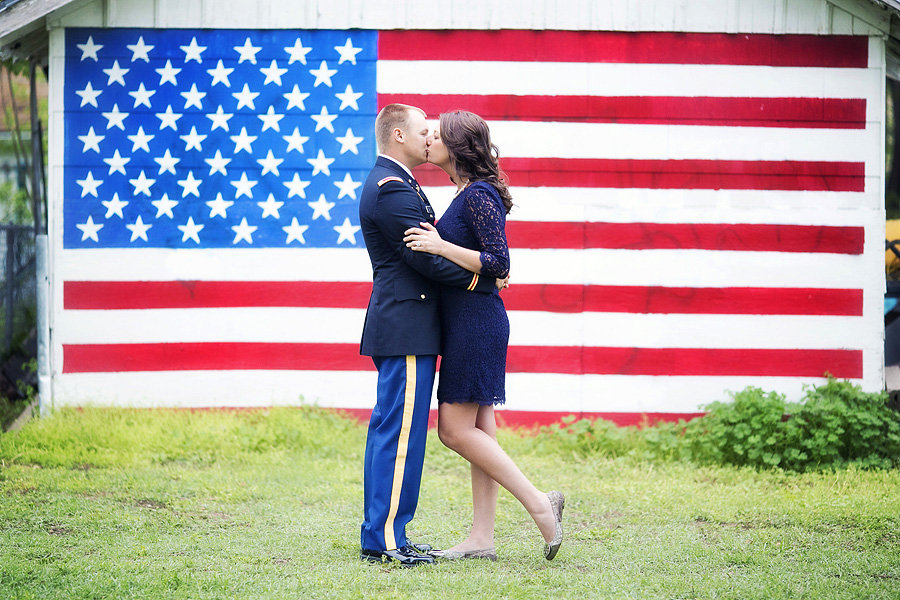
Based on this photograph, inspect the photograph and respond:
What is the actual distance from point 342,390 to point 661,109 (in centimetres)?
327

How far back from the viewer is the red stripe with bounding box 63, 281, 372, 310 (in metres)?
6.90

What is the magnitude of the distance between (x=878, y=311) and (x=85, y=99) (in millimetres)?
6245

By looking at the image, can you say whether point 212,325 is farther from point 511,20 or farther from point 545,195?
point 511,20

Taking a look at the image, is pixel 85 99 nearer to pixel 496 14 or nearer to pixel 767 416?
pixel 496 14

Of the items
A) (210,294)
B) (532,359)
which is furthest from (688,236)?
(210,294)

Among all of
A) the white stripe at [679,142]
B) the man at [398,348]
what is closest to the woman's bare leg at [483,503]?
the man at [398,348]

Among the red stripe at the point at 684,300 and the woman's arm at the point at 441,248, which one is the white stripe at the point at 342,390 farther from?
the woman's arm at the point at 441,248

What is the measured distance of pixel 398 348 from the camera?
13.9ft

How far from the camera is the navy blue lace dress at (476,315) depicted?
4.21 metres

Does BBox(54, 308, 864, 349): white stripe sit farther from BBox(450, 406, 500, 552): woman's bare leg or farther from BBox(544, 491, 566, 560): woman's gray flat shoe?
BBox(544, 491, 566, 560): woman's gray flat shoe

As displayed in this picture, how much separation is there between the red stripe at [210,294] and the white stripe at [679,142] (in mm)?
1690

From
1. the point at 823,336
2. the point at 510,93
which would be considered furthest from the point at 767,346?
the point at 510,93

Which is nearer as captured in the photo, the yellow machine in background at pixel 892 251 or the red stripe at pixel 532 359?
the red stripe at pixel 532 359

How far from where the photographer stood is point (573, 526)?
5059 mm
